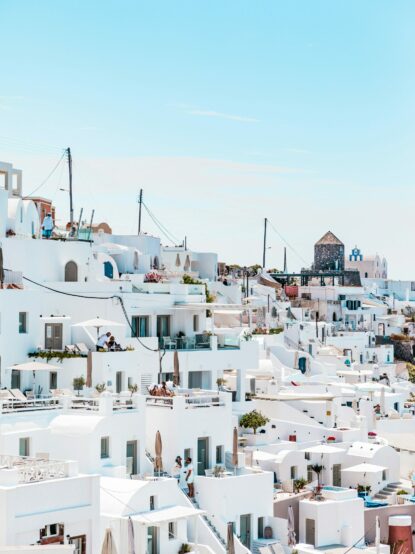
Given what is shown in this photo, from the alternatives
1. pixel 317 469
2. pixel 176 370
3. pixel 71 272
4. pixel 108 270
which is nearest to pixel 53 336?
pixel 176 370

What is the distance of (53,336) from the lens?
3994 centimetres

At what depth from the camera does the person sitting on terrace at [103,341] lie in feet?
129

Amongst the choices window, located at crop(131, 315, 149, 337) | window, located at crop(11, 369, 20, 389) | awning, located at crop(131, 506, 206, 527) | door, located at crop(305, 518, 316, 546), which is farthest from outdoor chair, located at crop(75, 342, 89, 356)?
door, located at crop(305, 518, 316, 546)

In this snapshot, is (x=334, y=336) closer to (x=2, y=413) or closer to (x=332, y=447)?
(x=332, y=447)

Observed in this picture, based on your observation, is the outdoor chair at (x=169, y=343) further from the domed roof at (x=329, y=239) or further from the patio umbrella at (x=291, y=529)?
the domed roof at (x=329, y=239)

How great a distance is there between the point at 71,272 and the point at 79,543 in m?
17.0

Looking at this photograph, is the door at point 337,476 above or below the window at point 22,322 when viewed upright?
below

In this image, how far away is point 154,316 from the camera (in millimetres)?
43375

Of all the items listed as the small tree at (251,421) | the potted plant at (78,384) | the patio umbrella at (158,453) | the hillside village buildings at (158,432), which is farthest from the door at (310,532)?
the potted plant at (78,384)

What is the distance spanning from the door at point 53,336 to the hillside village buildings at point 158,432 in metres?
0.05

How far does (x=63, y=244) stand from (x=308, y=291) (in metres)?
52.0

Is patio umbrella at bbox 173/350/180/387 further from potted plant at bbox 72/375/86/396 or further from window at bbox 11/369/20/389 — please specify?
window at bbox 11/369/20/389

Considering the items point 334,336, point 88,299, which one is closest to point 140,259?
point 88,299

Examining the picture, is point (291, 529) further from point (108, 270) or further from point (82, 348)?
point (108, 270)
